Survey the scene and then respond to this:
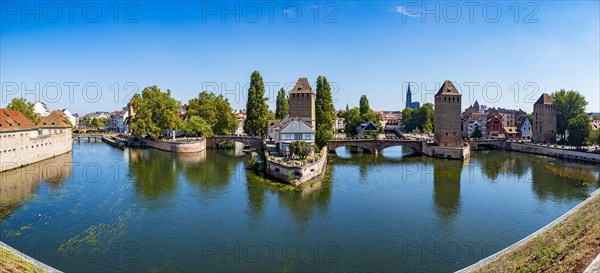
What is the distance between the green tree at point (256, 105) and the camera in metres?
64.8

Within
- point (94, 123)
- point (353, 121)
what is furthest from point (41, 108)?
point (353, 121)

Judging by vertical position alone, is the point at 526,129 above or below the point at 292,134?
above

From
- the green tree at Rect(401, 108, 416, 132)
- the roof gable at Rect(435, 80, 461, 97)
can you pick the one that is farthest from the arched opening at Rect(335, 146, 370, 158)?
the green tree at Rect(401, 108, 416, 132)

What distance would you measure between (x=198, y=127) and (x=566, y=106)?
218 feet

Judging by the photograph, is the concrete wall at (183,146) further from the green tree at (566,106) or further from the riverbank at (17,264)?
the green tree at (566,106)

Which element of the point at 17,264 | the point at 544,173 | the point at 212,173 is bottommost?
the point at 17,264

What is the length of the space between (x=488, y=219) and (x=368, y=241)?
9.84m

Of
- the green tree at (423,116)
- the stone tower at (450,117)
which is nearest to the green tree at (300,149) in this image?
the stone tower at (450,117)

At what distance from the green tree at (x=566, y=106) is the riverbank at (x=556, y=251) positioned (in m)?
56.8

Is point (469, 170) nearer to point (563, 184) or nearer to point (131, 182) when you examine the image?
point (563, 184)

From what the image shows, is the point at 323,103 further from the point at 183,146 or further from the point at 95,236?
the point at 95,236

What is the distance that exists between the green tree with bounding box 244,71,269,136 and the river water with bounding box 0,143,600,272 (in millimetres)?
23439

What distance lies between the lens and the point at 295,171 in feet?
110

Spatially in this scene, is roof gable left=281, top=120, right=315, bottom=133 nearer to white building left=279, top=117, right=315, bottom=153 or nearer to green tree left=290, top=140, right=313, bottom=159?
white building left=279, top=117, right=315, bottom=153
